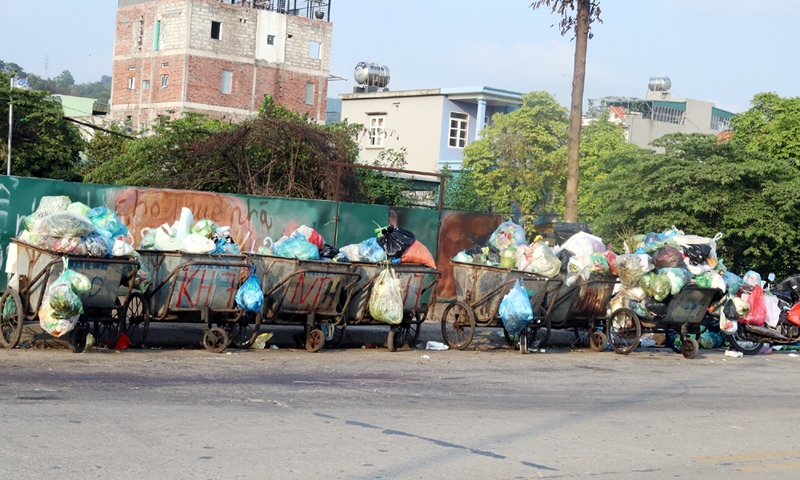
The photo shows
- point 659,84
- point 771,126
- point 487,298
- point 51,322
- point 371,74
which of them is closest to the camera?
point 51,322

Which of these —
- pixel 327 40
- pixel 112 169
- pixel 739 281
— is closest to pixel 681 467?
pixel 739 281

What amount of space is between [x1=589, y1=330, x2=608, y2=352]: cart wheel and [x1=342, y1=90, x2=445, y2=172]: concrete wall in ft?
117

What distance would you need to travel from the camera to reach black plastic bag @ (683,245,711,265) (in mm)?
14805

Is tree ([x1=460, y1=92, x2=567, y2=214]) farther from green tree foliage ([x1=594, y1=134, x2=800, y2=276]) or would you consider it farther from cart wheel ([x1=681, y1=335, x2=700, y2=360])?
cart wheel ([x1=681, y1=335, x2=700, y2=360])

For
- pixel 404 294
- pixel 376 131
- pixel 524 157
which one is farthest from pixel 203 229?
pixel 376 131

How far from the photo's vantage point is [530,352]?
14.1 metres

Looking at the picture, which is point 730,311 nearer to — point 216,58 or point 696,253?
point 696,253

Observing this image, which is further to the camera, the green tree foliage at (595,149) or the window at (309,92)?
the window at (309,92)

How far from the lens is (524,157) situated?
133ft

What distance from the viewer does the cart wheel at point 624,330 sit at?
1438 cm

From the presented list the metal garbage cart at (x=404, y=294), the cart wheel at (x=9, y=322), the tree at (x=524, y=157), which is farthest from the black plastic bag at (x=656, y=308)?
the tree at (x=524, y=157)

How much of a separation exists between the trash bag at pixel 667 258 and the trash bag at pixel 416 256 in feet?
12.2

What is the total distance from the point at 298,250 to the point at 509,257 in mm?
3386

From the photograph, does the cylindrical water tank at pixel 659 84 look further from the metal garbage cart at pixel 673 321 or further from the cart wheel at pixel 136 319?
the cart wheel at pixel 136 319
